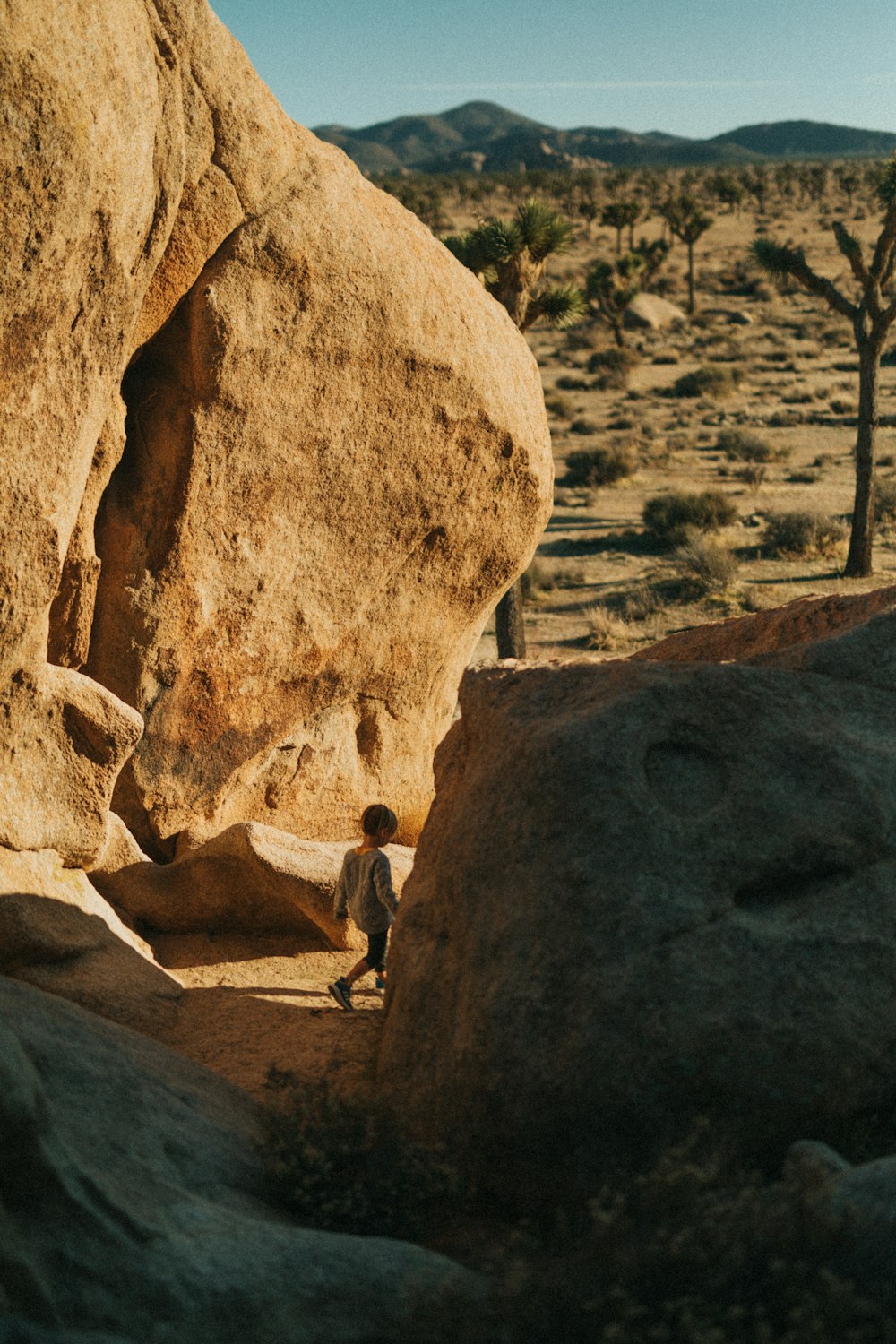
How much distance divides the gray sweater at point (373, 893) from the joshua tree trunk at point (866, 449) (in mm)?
14694

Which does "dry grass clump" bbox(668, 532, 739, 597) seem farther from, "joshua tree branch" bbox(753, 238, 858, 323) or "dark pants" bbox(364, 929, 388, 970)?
"dark pants" bbox(364, 929, 388, 970)

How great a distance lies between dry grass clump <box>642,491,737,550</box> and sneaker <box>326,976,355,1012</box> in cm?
1700

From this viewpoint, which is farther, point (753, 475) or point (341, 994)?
point (753, 475)

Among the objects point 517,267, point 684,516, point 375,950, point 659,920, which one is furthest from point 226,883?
point 684,516

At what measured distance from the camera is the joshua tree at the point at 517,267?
54.6 ft

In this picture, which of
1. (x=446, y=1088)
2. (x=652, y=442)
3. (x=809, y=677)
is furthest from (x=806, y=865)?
(x=652, y=442)

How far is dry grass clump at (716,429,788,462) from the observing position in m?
31.1

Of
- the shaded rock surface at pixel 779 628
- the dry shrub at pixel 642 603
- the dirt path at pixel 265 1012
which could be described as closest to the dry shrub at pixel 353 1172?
the dirt path at pixel 265 1012

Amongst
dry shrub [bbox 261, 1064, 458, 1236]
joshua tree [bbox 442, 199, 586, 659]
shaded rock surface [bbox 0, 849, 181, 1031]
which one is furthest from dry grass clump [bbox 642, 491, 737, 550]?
dry shrub [bbox 261, 1064, 458, 1236]

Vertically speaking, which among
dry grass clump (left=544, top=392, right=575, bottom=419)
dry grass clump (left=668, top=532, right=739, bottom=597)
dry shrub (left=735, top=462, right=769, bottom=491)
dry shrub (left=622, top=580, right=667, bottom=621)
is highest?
dry grass clump (left=544, top=392, right=575, bottom=419)

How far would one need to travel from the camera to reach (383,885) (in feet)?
27.1

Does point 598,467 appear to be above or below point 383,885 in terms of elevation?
above

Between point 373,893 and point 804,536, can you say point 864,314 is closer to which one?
point 804,536

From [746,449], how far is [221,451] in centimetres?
2452
